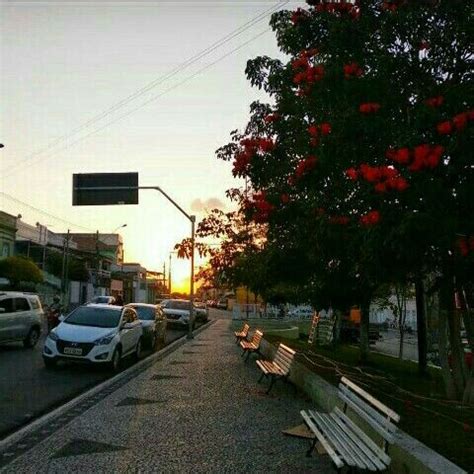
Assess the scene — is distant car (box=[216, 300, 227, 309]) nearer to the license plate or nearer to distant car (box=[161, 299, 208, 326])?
distant car (box=[161, 299, 208, 326])

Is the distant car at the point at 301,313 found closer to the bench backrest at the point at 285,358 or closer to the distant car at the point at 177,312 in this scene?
the distant car at the point at 177,312

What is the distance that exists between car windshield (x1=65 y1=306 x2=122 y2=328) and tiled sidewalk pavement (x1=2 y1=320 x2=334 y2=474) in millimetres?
2777

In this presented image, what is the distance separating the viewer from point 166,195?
962 inches

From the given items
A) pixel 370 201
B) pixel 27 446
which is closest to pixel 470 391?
pixel 370 201

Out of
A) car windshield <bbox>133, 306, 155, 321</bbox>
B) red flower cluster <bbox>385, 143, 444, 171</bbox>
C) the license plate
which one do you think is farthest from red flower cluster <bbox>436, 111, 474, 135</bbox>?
car windshield <bbox>133, 306, 155, 321</bbox>

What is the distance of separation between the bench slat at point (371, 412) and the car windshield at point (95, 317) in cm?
937

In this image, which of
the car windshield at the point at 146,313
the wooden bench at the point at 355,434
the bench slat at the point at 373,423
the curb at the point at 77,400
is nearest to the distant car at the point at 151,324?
the car windshield at the point at 146,313

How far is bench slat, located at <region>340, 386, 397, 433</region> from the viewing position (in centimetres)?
502

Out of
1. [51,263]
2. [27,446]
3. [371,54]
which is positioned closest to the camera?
[27,446]

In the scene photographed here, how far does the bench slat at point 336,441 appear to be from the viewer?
15.7 ft

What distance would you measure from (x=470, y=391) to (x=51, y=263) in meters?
59.2

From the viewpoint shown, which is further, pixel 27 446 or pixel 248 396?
pixel 248 396

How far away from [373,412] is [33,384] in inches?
319

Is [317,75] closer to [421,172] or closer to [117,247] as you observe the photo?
[421,172]
